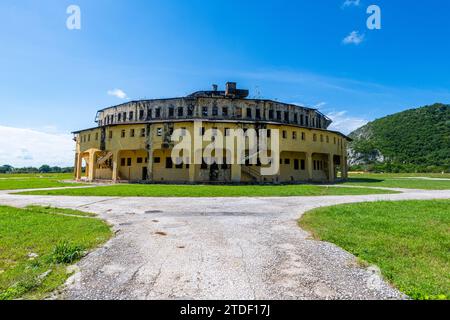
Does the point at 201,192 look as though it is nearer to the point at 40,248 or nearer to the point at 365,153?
the point at 40,248

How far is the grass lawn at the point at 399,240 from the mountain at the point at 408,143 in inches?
3607

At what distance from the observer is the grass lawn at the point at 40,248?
4.06 meters

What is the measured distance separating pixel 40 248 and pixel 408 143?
430ft

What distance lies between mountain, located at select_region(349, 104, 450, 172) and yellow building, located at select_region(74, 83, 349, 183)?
62787mm

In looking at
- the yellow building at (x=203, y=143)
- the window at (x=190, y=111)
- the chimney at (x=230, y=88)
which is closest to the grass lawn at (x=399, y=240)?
the yellow building at (x=203, y=143)

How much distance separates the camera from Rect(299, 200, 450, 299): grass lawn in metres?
4.37

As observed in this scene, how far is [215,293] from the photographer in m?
3.84

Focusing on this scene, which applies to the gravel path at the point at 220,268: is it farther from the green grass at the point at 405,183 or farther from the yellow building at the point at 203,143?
the yellow building at the point at 203,143

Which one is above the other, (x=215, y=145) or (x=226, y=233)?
(x=215, y=145)

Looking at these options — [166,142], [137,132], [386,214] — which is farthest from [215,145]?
[386,214]

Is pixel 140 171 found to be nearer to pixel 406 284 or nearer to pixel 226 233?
pixel 226 233

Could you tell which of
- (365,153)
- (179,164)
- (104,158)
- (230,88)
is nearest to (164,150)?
(179,164)
